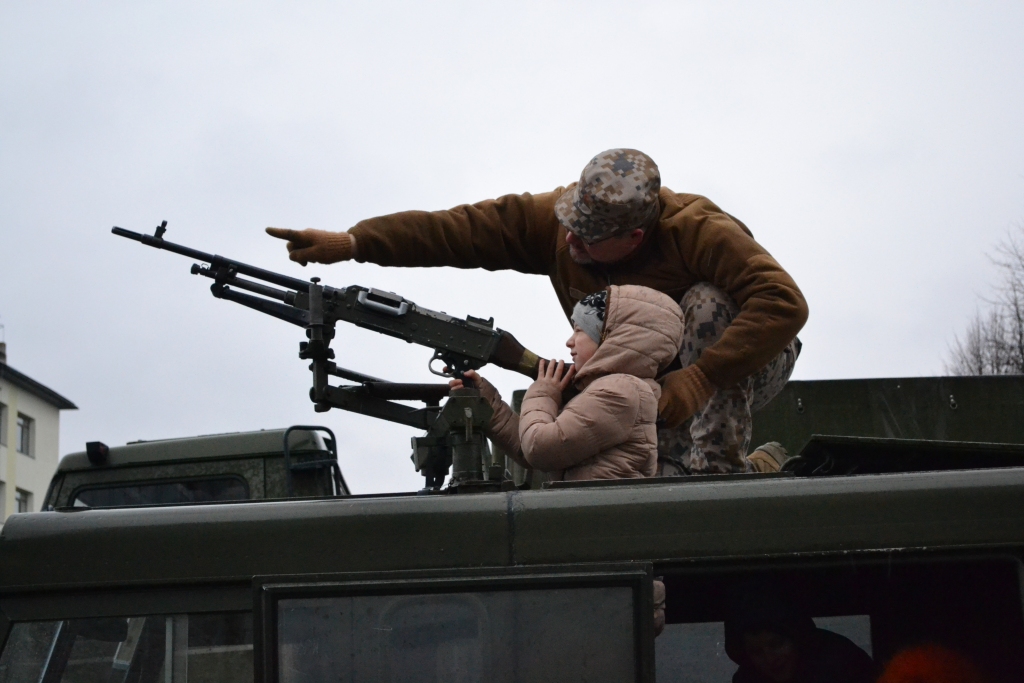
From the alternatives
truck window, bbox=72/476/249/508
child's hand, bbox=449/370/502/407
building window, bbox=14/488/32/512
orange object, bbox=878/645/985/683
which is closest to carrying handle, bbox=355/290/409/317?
child's hand, bbox=449/370/502/407

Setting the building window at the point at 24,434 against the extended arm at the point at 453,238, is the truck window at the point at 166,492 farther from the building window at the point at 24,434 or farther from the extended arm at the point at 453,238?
the building window at the point at 24,434

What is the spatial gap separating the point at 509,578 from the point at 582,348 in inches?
45.7

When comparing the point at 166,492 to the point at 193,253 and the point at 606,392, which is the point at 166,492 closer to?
the point at 193,253

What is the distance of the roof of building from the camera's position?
36522 mm

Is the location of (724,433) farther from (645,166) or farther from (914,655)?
(914,655)

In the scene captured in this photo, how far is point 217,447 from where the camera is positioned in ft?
23.1

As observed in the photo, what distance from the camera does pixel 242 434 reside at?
707 centimetres

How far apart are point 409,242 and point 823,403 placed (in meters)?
2.63

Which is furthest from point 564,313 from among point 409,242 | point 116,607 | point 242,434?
point 242,434

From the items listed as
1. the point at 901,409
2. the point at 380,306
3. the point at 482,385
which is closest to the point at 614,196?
the point at 482,385

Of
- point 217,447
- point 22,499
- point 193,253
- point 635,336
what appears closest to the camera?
point 635,336

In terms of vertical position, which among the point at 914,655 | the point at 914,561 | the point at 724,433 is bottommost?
the point at 914,655

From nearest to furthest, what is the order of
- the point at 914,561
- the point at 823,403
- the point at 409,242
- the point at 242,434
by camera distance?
the point at 914,561
the point at 409,242
the point at 823,403
the point at 242,434

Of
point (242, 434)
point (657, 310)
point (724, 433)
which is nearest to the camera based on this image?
point (657, 310)
